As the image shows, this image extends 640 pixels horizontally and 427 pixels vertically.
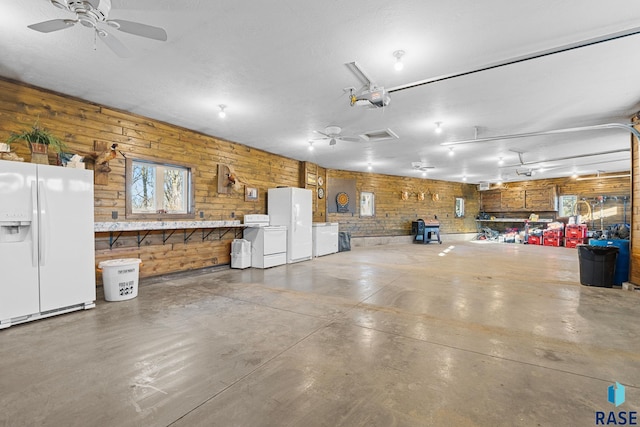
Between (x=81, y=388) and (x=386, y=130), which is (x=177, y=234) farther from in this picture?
(x=386, y=130)

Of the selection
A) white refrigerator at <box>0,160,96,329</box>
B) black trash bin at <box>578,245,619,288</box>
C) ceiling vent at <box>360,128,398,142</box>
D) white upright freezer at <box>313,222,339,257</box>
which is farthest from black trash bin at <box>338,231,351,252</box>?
white refrigerator at <box>0,160,96,329</box>

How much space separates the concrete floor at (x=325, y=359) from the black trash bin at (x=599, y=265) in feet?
1.35

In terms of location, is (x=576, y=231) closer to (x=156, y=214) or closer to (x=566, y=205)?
(x=566, y=205)

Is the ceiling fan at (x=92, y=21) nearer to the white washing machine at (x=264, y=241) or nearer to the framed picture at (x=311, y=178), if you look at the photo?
the white washing machine at (x=264, y=241)

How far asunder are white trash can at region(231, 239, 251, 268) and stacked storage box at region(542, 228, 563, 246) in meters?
12.0

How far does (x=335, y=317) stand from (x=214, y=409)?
185cm

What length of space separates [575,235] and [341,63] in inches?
484

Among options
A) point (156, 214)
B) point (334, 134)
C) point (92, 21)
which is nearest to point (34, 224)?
point (156, 214)

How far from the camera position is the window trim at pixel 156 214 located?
488 cm

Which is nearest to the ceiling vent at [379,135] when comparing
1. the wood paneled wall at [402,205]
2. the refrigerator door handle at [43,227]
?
the wood paneled wall at [402,205]

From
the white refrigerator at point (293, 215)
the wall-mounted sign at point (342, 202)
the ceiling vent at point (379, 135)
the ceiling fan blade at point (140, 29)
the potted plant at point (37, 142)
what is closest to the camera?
the ceiling fan blade at point (140, 29)

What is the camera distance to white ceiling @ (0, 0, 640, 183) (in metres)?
2.45

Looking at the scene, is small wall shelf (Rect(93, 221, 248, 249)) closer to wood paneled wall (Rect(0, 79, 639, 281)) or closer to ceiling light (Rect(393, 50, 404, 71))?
wood paneled wall (Rect(0, 79, 639, 281))

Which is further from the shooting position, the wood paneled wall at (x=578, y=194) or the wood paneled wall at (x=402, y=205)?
the wood paneled wall at (x=402, y=205)
